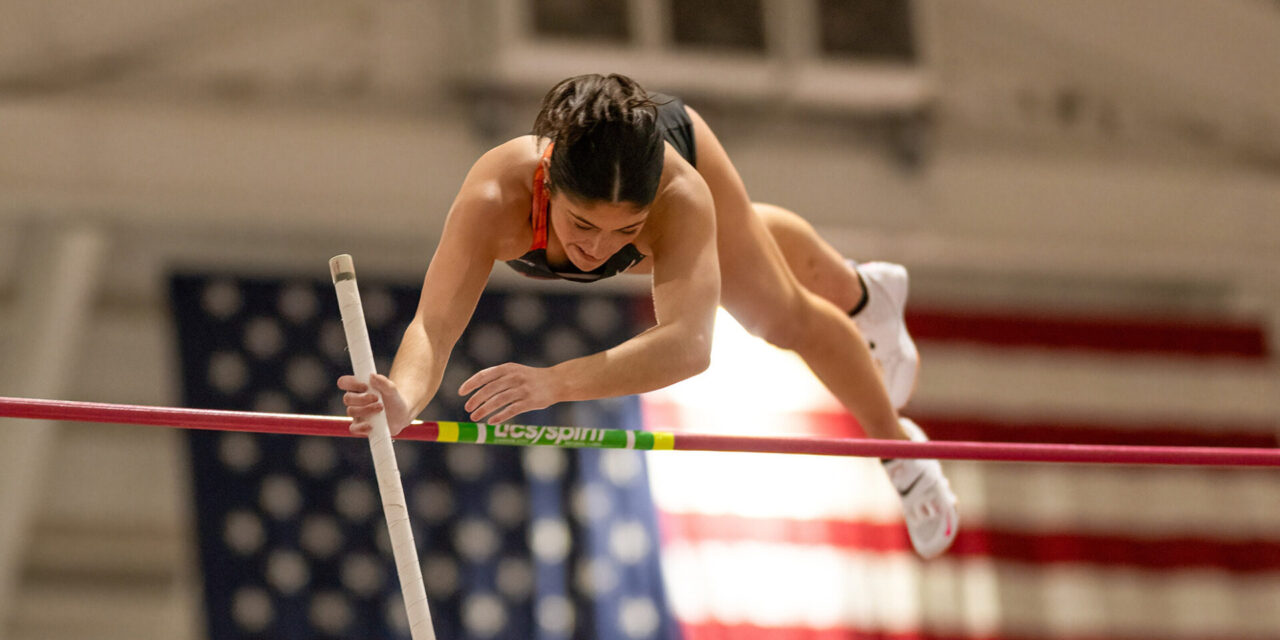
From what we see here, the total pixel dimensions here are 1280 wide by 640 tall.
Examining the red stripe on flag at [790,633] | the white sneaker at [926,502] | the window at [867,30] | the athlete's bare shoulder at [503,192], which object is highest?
the window at [867,30]

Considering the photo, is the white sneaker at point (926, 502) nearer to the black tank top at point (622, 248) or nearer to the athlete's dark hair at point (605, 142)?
the black tank top at point (622, 248)

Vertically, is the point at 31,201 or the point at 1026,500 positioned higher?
the point at 31,201

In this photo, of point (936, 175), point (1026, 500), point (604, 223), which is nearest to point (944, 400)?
point (1026, 500)

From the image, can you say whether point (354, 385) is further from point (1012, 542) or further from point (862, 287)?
point (1012, 542)

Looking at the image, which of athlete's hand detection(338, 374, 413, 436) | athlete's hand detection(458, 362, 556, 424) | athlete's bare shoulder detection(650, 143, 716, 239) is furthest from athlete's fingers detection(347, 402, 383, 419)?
athlete's bare shoulder detection(650, 143, 716, 239)

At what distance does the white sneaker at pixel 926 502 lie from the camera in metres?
3.07

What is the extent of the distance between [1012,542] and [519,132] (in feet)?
8.69

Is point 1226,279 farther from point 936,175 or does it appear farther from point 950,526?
point 950,526

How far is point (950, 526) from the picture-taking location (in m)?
3.06

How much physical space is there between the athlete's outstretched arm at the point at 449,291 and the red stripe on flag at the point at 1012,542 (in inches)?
129

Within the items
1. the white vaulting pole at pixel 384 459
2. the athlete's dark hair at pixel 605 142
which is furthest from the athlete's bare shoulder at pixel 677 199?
the white vaulting pole at pixel 384 459

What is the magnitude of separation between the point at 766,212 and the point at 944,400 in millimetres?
3490

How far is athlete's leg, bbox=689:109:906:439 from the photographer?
2547mm

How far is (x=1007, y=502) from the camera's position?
6.00 meters
